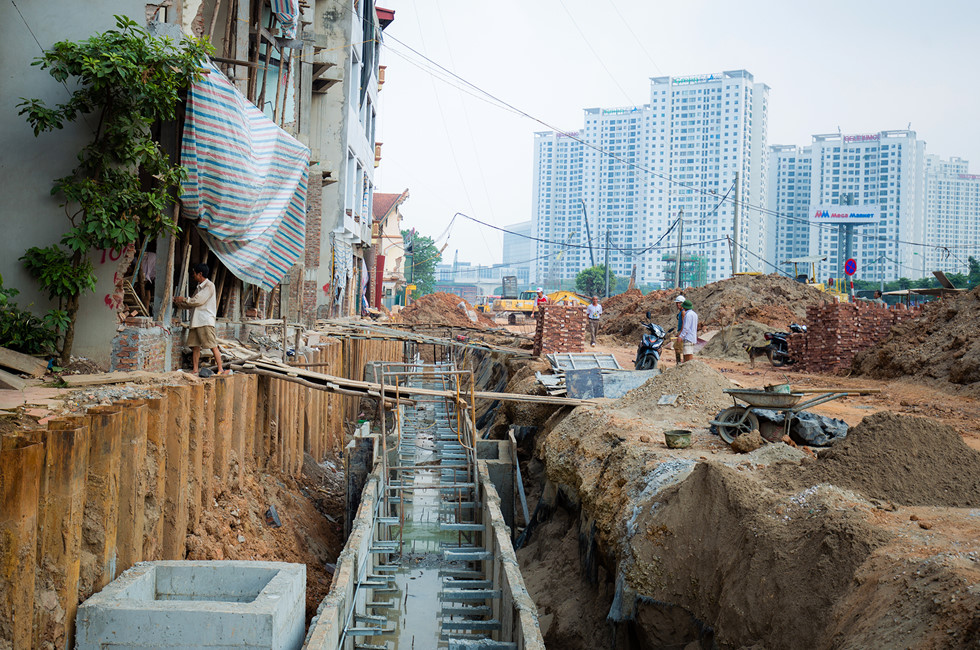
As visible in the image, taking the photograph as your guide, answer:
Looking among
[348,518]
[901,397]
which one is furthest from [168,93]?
[901,397]

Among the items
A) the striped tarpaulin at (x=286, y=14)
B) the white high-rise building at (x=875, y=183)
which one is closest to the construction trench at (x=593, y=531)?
the striped tarpaulin at (x=286, y=14)

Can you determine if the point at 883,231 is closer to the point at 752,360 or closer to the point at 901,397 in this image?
the point at 752,360

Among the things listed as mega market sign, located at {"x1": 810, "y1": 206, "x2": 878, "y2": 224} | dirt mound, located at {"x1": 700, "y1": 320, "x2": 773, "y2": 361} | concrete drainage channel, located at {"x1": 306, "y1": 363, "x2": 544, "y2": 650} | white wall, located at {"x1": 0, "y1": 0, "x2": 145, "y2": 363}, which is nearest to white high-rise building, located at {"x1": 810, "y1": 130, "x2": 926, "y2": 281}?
mega market sign, located at {"x1": 810, "y1": 206, "x2": 878, "y2": 224}

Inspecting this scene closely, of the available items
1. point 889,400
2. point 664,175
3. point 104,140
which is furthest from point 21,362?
point 664,175

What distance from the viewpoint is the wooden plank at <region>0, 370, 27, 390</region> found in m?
7.73

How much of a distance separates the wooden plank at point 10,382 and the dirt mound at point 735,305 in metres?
25.0

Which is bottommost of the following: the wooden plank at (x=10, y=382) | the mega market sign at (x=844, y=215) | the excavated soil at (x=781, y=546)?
the excavated soil at (x=781, y=546)

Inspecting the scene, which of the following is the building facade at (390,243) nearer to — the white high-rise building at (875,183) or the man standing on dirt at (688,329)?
the man standing on dirt at (688,329)

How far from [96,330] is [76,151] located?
83.1 inches

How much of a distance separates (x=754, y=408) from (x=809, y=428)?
703mm

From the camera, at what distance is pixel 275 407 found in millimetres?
11266

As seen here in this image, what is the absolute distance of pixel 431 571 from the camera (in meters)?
12.2

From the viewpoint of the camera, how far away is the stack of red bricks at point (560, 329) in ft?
64.0

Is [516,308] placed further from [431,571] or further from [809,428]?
[809,428]
